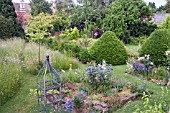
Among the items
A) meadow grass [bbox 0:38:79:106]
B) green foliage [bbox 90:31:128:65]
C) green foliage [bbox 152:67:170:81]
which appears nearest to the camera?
meadow grass [bbox 0:38:79:106]

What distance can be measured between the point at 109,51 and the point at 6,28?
8080 millimetres

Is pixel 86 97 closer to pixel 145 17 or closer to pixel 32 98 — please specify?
pixel 32 98

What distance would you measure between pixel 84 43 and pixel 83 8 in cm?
809

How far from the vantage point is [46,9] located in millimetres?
26031

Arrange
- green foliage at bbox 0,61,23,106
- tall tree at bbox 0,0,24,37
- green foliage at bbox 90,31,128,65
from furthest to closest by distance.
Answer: tall tree at bbox 0,0,24,37, green foliage at bbox 90,31,128,65, green foliage at bbox 0,61,23,106

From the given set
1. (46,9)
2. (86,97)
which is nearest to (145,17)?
(46,9)

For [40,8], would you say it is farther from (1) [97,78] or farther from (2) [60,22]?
(1) [97,78]

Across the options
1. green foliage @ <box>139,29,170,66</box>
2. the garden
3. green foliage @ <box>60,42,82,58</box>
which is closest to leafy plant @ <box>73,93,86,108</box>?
the garden

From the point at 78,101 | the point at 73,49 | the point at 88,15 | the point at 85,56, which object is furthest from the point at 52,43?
the point at 78,101

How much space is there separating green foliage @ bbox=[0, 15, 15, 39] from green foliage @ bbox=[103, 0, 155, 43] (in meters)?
7.53

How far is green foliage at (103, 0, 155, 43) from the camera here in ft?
61.6

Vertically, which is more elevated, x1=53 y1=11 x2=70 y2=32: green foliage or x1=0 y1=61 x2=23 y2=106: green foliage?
x1=53 y1=11 x2=70 y2=32: green foliage

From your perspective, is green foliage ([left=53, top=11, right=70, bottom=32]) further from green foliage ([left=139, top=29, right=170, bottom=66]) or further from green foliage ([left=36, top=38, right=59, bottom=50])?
green foliage ([left=139, top=29, right=170, bottom=66])

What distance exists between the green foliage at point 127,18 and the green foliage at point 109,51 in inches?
350
